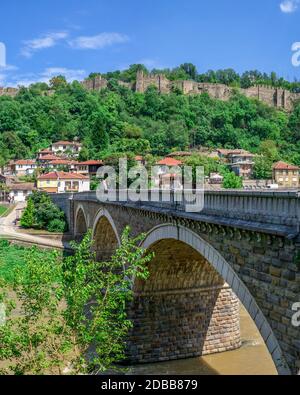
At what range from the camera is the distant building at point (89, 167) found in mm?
73562

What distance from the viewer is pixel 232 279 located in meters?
11.2

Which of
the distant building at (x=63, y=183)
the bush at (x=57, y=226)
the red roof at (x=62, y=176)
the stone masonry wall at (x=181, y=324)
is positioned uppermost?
the red roof at (x=62, y=176)

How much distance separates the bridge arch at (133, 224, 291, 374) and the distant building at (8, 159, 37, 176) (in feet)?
222

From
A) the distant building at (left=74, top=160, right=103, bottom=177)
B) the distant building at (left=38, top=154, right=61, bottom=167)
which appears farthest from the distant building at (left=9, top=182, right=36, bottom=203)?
the distant building at (left=38, top=154, right=61, bottom=167)

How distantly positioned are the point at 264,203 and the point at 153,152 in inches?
3111

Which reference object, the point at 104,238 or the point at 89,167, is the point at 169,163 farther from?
the point at 104,238

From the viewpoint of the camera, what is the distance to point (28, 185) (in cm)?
6988

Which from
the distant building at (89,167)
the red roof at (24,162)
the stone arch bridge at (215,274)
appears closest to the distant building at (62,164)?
the distant building at (89,167)

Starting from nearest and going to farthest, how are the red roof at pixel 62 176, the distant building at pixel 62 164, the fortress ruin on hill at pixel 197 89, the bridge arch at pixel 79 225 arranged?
1. the bridge arch at pixel 79 225
2. the red roof at pixel 62 176
3. the distant building at pixel 62 164
4. the fortress ruin on hill at pixel 197 89

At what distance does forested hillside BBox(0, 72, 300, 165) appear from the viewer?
91.2m

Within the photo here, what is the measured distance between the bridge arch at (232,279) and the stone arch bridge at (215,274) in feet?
0.07

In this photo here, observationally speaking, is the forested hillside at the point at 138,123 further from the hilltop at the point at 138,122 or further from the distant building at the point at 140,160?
the distant building at the point at 140,160

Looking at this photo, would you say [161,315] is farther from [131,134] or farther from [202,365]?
[131,134]

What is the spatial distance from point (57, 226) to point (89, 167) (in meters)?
24.7
